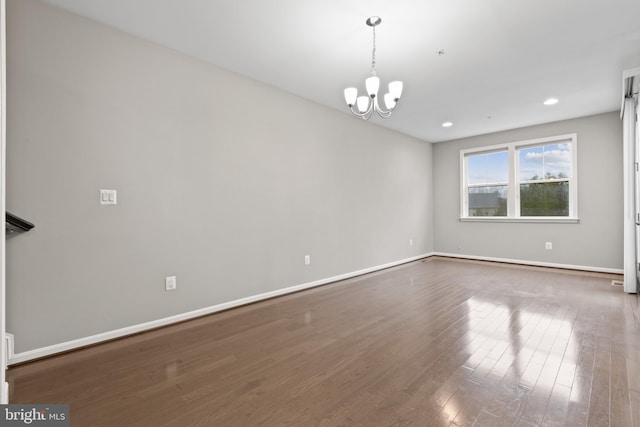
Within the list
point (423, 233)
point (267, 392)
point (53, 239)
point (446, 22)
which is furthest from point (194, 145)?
point (423, 233)

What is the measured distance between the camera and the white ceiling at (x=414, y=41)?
92.9 inches

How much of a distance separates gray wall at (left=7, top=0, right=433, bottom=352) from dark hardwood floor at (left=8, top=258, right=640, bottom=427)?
39cm

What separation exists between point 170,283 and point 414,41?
321 cm

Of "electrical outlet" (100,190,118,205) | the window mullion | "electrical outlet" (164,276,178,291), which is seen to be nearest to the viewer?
"electrical outlet" (100,190,118,205)

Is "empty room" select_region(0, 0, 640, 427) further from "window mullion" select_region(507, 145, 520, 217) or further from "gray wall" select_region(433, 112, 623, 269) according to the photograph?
"window mullion" select_region(507, 145, 520, 217)

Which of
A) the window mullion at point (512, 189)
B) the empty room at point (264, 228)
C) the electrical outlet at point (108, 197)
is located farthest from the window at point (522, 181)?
the electrical outlet at point (108, 197)

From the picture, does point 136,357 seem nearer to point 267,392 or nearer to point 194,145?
point 267,392

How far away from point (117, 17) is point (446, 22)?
2.68m

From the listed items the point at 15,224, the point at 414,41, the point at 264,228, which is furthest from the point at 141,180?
the point at 414,41

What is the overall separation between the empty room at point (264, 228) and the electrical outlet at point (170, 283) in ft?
0.06

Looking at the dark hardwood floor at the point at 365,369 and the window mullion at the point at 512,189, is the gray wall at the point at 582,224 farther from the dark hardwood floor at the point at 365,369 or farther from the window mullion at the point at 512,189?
the dark hardwood floor at the point at 365,369

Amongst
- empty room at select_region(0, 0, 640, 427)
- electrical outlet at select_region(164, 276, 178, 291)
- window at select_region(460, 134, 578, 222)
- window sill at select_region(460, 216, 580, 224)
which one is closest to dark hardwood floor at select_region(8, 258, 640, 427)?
empty room at select_region(0, 0, 640, 427)

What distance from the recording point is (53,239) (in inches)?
89.8

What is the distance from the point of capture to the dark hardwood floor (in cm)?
162
